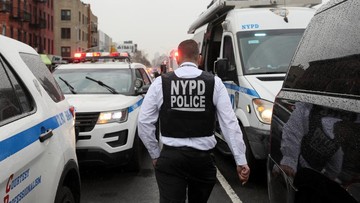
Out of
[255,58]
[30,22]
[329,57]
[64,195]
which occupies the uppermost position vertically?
[30,22]

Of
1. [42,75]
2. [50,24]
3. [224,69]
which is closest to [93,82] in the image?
[224,69]

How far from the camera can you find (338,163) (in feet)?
6.75

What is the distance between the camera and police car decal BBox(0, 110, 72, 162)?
2295mm

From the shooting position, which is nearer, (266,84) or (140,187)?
(140,187)

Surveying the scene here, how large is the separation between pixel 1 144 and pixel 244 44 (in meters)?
5.45

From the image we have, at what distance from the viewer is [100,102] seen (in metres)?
6.40

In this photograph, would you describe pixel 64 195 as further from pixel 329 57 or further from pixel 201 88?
pixel 329 57

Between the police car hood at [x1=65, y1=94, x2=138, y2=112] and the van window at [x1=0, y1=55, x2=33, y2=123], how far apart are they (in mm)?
3077

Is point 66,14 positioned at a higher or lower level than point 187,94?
higher

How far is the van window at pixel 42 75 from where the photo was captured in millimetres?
3410

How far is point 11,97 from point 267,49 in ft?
16.6

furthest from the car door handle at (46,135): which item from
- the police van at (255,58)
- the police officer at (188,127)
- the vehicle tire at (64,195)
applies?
the police van at (255,58)

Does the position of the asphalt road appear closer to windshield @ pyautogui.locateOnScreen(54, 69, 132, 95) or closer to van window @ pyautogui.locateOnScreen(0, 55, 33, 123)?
windshield @ pyautogui.locateOnScreen(54, 69, 132, 95)

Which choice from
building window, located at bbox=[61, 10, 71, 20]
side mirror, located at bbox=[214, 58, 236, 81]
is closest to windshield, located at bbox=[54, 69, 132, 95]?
side mirror, located at bbox=[214, 58, 236, 81]
